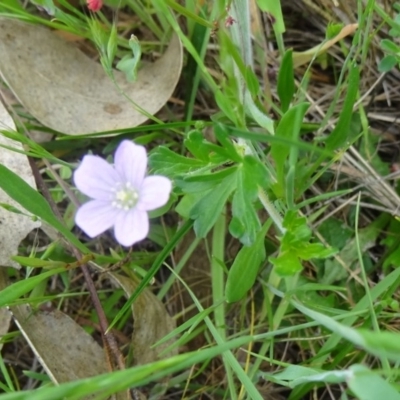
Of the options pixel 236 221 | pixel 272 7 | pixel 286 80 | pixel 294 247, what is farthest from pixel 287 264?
pixel 272 7

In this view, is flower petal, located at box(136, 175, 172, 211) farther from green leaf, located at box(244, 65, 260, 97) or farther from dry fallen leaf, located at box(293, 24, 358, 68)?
dry fallen leaf, located at box(293, 24, 358, 68)

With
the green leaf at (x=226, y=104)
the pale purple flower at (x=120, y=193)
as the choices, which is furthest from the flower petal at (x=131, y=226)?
the green leaf at (x=226, y=104)

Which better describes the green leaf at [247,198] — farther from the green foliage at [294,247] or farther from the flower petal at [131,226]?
the flower petal at [131,226]

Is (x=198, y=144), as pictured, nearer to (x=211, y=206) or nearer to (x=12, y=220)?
(x=211, y=206)

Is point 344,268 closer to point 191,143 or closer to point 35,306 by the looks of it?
A: point 191,143

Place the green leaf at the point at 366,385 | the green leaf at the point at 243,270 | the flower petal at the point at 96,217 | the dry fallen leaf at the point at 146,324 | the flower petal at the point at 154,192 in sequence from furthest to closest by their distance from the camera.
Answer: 1. the dry fallen leaf at the point at 146,324
2. the green leaf at the point at 243,270
3. the flower petal at the point at 96,217
4. the flower petal at the point at 154,192
5. the green leaf at the point at 366,385

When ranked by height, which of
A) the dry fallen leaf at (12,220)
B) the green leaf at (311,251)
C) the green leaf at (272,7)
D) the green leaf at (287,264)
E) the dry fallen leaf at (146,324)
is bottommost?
the dry fallen leaf at (146,324)
